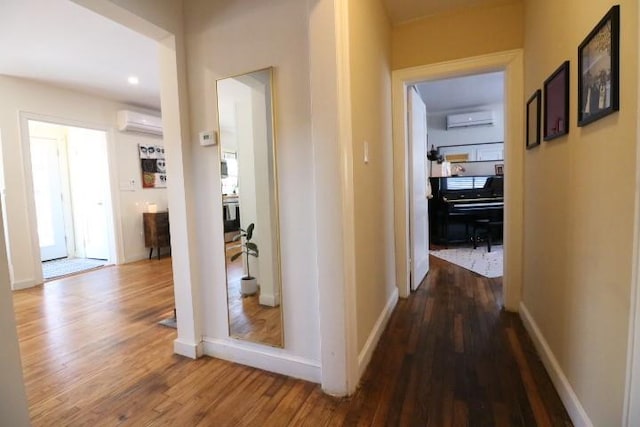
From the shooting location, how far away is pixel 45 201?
4844 mm

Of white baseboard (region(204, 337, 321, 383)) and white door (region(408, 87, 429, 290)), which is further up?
white door (region(408, 87, 429, 290))

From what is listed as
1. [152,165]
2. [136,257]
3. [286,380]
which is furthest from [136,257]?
[286,380]

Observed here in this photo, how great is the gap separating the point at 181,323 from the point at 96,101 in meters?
3.87

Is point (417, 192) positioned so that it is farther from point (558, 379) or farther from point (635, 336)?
point (635, 336)

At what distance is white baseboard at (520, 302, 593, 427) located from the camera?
123 cm

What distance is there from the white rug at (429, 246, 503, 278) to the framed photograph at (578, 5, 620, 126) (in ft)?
7.96

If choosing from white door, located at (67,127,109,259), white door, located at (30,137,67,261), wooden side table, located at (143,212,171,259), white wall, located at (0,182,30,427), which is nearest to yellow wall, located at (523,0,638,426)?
white wall, located at (0,182,30,427)

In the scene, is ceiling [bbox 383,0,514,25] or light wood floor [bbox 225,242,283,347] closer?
light wood floor [bbox 225,242,283,347]

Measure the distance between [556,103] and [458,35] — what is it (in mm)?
1188

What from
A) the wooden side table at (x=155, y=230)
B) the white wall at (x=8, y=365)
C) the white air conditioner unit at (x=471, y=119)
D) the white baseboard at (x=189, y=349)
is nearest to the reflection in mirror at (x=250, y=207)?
the white baseboard at (x=189, y=349)

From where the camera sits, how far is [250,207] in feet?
5.74

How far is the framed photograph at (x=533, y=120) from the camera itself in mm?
1870

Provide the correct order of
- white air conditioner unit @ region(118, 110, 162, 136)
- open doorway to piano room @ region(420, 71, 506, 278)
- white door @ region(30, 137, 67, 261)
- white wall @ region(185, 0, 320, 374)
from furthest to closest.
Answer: white door @ region(30, 137, 67, 261), white air conditioner unit @ region(118, 110, 162, 136), open doorway to piano room @ region(420, 71, 506, 278), white wall @ region(185, 0, 320, 374)

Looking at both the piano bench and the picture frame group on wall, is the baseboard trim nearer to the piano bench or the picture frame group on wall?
the piano bench
